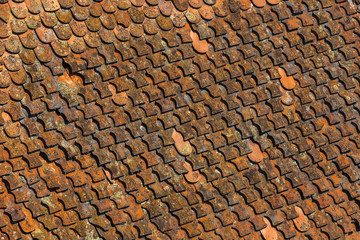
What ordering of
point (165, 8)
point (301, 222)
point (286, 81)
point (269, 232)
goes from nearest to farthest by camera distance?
point (269, 232), point (165, 8), point (301, 222), point (286, 81)

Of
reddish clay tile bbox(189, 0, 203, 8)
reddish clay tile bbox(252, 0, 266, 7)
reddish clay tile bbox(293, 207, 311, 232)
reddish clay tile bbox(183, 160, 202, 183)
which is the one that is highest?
reddish clay tile bbox(252, 0, 266, 7)

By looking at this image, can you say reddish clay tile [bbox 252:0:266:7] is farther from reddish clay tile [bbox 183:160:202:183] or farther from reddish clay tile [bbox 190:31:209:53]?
reddish clay tile [bbox 183:160:202:183]

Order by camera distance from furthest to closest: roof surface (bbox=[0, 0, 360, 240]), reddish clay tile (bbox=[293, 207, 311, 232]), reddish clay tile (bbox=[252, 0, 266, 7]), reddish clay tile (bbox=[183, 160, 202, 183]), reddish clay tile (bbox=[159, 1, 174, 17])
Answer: reddish clay tile (bbox=[252, 0, 266, 7]) < reddish clay tile (bbox=[293, 207, 311, 232]) < reddish clay tile (bbox=[159, 1, 174, 17]) < reddish clay tile (bbox=[183, 160, 202, 183]) < roof surface (bbox=[0, 0, 360, 240])

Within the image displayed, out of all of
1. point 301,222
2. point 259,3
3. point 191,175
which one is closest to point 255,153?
point 191,175

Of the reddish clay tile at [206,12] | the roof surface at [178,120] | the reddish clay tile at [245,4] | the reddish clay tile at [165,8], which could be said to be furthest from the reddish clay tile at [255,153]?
the reddish clay tile at [165,8]

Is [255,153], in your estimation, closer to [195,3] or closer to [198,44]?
[198,44]

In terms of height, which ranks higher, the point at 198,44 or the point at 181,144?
the point at 198,44

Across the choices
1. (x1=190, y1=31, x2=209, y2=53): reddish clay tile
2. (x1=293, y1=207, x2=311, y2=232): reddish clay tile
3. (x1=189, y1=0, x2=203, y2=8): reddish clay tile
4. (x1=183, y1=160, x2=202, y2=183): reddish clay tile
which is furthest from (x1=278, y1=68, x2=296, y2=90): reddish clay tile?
(x1=183, y1=160, x2=202, y2=183): reddish clay tile

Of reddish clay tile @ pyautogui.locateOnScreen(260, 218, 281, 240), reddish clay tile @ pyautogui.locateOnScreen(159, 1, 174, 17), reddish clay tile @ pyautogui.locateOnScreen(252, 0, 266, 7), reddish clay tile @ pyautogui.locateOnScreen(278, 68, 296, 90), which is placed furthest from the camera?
reddish clay tile @ pyautogui.locateOnScreen(252, 0, 266, 7)

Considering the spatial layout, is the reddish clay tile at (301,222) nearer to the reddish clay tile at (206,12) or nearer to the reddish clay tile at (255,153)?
the reddish clay tile at (255,153)
